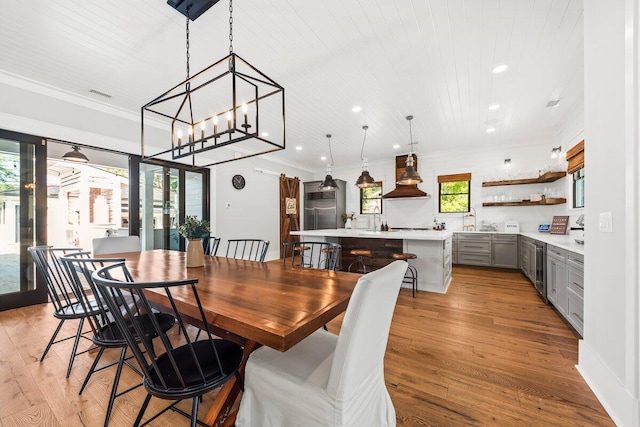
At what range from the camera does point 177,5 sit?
2029 mm

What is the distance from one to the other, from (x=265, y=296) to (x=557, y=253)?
3.36 m

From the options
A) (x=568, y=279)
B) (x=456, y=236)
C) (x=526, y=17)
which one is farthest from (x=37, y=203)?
(x=456, y=236)

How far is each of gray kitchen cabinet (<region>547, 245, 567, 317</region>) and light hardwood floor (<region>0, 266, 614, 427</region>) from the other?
0.19 m

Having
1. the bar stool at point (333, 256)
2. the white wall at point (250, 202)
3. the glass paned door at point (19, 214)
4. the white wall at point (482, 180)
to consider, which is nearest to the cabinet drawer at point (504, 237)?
the white wall at point (482, 180)

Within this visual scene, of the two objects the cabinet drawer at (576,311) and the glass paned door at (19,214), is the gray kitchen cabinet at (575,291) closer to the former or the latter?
the cabinet drawer at (576,311)

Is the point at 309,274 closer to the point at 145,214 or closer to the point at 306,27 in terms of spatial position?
the point at 306,27

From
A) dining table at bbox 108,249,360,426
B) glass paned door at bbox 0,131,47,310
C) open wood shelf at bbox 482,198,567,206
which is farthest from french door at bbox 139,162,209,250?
open wood shelf at bbox 482,198,567,206

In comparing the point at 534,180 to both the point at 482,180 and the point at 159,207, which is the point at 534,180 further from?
the point at 159,207

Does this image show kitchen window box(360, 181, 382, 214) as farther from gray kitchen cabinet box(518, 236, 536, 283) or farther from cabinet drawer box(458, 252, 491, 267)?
gray kitchen cabinet box(518, 236, 536, 283)

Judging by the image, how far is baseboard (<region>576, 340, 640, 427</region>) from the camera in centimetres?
136

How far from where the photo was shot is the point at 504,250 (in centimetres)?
525

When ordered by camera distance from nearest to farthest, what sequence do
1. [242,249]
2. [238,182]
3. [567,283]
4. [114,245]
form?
[567,283] < [114,245] < [238,182] < [242,249]

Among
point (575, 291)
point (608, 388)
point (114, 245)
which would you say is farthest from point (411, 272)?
point (114, 245)

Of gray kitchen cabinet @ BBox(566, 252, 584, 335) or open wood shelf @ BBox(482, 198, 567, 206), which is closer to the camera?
gray kitchen cabinet @ BBox(566, 252, 584, 335)
